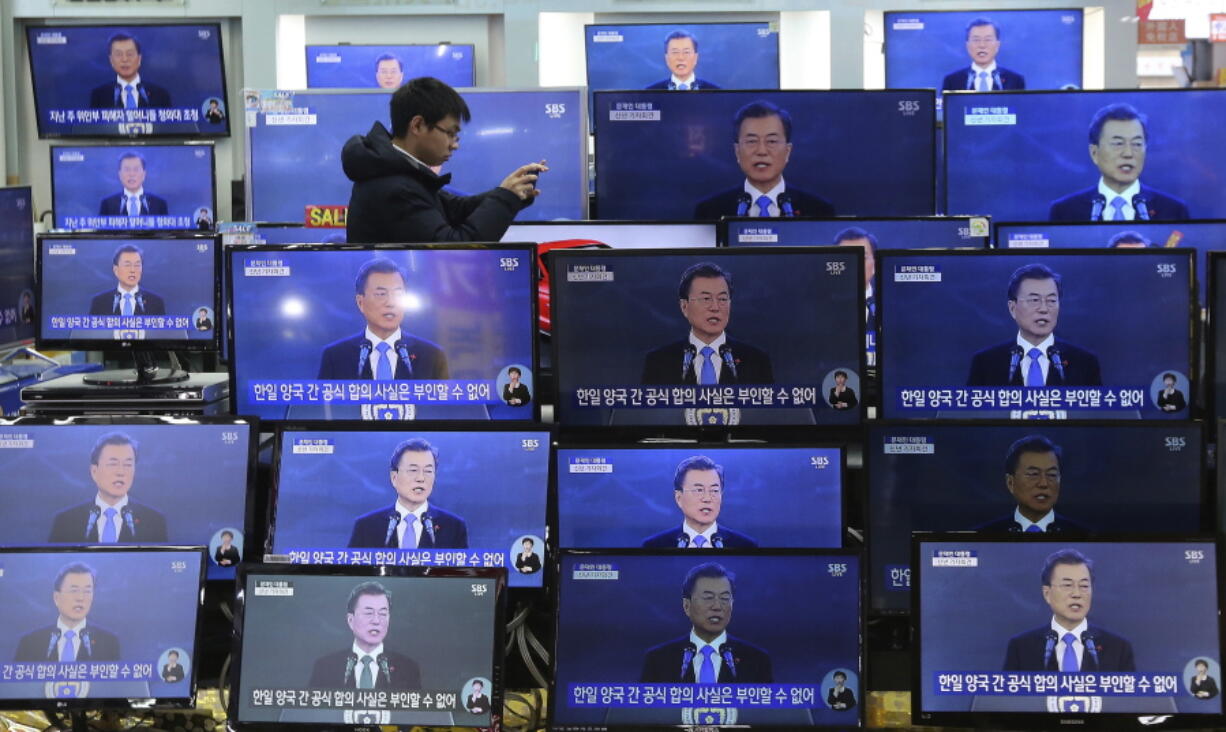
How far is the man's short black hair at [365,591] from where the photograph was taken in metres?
2.13

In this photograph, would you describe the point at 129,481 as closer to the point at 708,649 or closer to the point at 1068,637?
the point at 708,649

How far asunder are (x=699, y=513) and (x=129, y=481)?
98cm

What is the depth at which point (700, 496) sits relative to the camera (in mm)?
2293

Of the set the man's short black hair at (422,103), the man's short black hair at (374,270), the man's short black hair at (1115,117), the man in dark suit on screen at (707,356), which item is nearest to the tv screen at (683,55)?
the man's short black hair at (1115,117)

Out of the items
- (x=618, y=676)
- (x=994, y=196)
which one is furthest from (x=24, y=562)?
(x=994, y=196)

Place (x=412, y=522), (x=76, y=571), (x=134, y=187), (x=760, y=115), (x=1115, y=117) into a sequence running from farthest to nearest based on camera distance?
(x=134, y=187), (x=1115, y=117), (x=760, y=115), (x=412, y=522), (x=76, y=571)

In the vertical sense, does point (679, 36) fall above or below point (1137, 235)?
above

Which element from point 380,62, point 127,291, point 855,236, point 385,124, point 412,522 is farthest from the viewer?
point 380,62

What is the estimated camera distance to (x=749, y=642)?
2150 mm

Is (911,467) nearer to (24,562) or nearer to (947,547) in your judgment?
(947,547)

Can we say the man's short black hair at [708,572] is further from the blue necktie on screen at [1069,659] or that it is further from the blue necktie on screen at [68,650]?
the blue necktie on screen at [68,650]

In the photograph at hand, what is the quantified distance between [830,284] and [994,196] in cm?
210

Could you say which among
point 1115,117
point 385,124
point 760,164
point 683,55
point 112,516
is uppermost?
point 683,55

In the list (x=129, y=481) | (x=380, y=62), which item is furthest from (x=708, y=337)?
(x=380, y=62)
